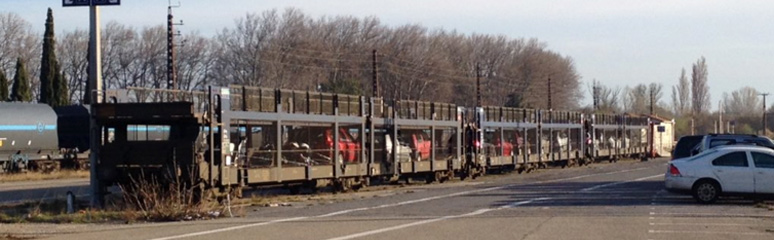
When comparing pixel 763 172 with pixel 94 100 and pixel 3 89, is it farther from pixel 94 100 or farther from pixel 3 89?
pixel 3 89

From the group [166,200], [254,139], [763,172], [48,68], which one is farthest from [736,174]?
[48,68]

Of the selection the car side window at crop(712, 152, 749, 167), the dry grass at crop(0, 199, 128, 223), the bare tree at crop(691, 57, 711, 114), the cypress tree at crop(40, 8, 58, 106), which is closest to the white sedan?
the car side window at crop(712, 152, 749, 167)

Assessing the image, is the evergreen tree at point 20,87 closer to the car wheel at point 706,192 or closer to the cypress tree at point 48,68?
the cypress tree at point 48,68

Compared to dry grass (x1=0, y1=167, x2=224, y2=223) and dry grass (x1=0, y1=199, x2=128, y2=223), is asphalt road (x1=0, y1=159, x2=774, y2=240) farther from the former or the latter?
dry grass (x1=0, y1=199, x2=128, y2=223)

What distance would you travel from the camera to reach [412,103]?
37844mm

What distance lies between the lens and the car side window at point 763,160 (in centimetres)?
2530

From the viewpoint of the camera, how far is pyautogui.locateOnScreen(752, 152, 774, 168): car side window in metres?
25.3

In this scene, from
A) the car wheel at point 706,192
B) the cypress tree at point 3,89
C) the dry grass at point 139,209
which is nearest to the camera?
the dry grass at point 139,209

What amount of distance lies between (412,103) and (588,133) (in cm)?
2809

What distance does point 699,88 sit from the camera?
6102 inches

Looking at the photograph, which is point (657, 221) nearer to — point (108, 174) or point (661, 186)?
point (108, 174)

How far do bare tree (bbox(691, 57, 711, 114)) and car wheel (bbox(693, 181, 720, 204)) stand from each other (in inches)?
5227

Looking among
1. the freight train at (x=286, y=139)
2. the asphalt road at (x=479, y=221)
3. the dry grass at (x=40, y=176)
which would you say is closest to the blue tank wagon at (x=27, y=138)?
the dry grass at (x=40, y=176)

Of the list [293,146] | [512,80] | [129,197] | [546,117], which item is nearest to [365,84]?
[512,80]
